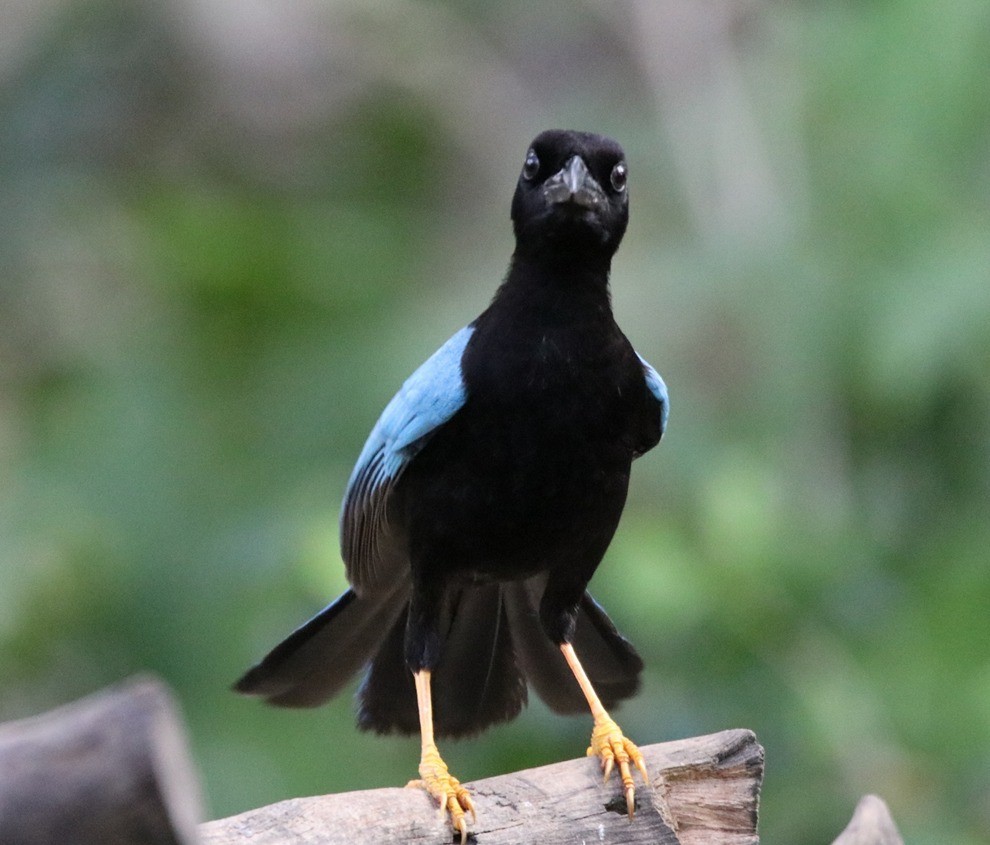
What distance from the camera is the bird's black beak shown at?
14.3ft

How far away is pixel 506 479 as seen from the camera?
427 cm

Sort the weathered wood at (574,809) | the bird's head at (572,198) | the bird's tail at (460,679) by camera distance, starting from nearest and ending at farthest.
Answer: the weathered wood at (574,809)
the bird's head at (572,198)
the bird's tail at (460,679)

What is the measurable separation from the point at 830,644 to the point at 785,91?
117 inches

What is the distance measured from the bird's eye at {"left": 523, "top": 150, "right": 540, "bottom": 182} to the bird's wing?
1.50ft

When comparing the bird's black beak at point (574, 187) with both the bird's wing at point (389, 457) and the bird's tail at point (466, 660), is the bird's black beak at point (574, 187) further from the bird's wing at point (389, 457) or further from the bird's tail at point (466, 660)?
the bird's tail at point (466, 660)

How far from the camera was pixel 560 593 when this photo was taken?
458 cm

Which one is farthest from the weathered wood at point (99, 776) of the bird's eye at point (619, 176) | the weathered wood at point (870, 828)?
the bird's eye at point (619, 176)

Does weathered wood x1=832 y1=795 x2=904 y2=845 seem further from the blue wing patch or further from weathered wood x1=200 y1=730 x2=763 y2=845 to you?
the blue wing patch

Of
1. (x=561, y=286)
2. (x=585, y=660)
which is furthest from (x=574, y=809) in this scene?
(x=561, y=286)

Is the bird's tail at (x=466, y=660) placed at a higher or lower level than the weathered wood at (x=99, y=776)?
higher

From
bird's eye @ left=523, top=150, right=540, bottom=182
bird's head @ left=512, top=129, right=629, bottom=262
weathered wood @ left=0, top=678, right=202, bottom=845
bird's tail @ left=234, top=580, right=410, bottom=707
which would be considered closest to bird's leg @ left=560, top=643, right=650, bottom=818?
bird's tail @ left=234, top=580, right=410, bottom=707

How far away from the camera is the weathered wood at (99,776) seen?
2373 millimetres

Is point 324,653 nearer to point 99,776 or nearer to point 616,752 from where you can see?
point 616,752

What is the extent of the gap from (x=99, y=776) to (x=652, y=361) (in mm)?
4281
